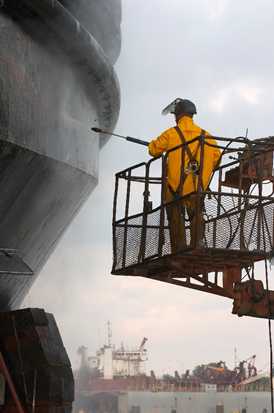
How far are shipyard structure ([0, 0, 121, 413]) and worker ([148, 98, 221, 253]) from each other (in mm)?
1132

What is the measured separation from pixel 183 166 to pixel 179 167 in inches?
6.4

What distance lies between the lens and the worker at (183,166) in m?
5.09

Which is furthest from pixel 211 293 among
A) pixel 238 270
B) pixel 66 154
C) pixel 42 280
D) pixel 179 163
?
pixel 42 280

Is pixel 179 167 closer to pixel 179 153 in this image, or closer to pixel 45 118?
pixel 179 153

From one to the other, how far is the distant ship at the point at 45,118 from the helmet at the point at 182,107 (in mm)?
1171

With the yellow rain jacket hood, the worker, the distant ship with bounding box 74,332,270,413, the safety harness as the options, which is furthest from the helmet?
the distant ship with bounding box 74,332,270,413

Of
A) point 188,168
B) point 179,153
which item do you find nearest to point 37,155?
point 179,153

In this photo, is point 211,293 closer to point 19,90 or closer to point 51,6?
point 19,90

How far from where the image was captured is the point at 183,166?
5.09 meters

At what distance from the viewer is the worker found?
5090mm

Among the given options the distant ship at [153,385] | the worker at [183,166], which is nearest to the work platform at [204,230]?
the worker at [183,166]

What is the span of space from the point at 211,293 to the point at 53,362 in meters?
1.51

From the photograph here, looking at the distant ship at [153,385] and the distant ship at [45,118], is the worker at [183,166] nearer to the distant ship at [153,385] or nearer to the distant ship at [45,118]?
the distant ship at [45,118]

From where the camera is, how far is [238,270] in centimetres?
548
